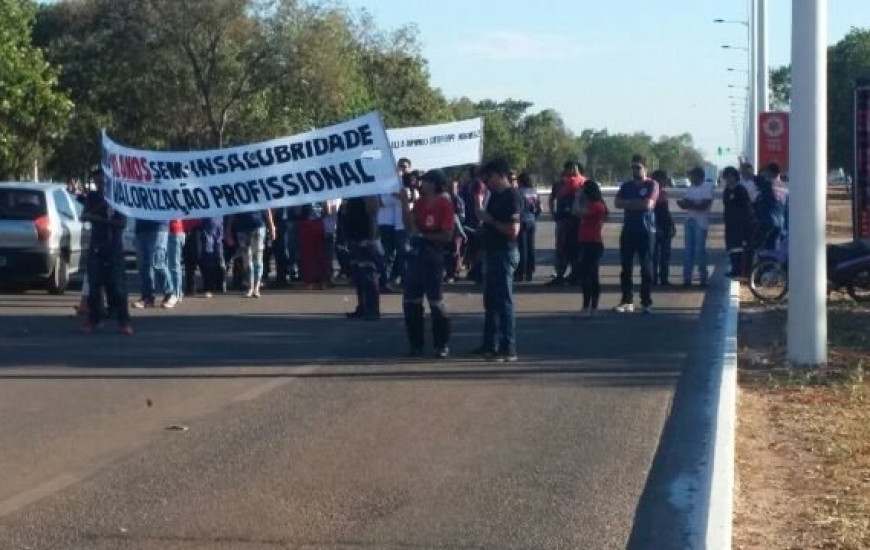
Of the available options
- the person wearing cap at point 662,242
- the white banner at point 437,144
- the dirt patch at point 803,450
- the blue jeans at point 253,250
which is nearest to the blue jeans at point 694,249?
the person wearing cap at point 662,242

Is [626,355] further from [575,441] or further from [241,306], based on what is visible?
[241,306]

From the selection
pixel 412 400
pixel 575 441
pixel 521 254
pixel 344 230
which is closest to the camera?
pixel 575 441

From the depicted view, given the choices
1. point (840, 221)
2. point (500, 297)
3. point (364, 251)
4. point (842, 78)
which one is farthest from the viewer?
point (842, 78)

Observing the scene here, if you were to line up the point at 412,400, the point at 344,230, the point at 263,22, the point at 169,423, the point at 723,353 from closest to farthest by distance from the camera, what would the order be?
the point at 169,423 < the point at 412,400 < the point at 723,353 < the point at 344,230 < the point at 263,22

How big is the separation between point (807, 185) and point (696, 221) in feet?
32.0

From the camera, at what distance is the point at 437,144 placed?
93.6ft

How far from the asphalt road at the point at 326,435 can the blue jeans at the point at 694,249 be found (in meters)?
5.30

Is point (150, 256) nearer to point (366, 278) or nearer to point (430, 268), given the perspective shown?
point (366, 278)

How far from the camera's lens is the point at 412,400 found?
41.6 ft

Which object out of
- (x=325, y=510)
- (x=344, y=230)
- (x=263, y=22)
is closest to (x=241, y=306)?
(x=344, y=230)

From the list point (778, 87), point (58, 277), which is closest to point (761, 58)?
point (58, 277)

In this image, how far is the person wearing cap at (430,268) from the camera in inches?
600

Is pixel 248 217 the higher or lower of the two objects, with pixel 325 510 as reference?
higher

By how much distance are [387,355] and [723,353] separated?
2.98 metres
